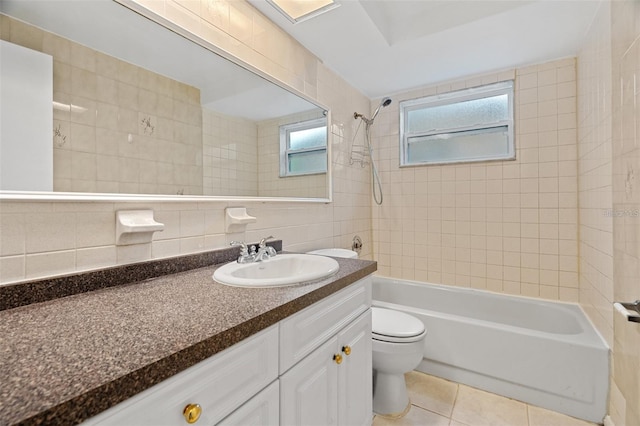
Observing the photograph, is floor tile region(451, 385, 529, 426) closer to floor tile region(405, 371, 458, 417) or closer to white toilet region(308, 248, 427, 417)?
floor tile region(405, 371, 458, 417)

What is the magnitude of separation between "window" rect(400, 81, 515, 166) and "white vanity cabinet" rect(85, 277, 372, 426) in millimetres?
1782

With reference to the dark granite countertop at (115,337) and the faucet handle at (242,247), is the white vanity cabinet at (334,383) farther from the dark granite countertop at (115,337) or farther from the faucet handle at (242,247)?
the faucet handle at (242,247)

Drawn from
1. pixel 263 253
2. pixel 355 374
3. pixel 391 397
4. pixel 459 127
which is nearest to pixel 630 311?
pixel 355 374

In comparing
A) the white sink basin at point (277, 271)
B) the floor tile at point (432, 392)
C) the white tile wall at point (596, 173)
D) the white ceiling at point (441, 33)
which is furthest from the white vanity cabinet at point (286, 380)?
the white ceiling at point (441, 33)

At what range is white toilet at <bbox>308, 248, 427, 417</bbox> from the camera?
4.96 ft

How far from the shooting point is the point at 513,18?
164cm

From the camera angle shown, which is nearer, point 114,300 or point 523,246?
point 114,300

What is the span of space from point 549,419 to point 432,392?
0.57 meters

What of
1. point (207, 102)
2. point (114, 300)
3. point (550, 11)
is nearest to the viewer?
point (114, 300)

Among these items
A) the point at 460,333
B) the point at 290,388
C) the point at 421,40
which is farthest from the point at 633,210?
the point at 421,40

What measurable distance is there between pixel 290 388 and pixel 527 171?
7.62ft

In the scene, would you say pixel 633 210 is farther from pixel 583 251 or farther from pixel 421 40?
pixel 421 40

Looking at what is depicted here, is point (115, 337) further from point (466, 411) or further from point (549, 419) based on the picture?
point (549, 419)

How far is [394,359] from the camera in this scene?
60.1 inches
